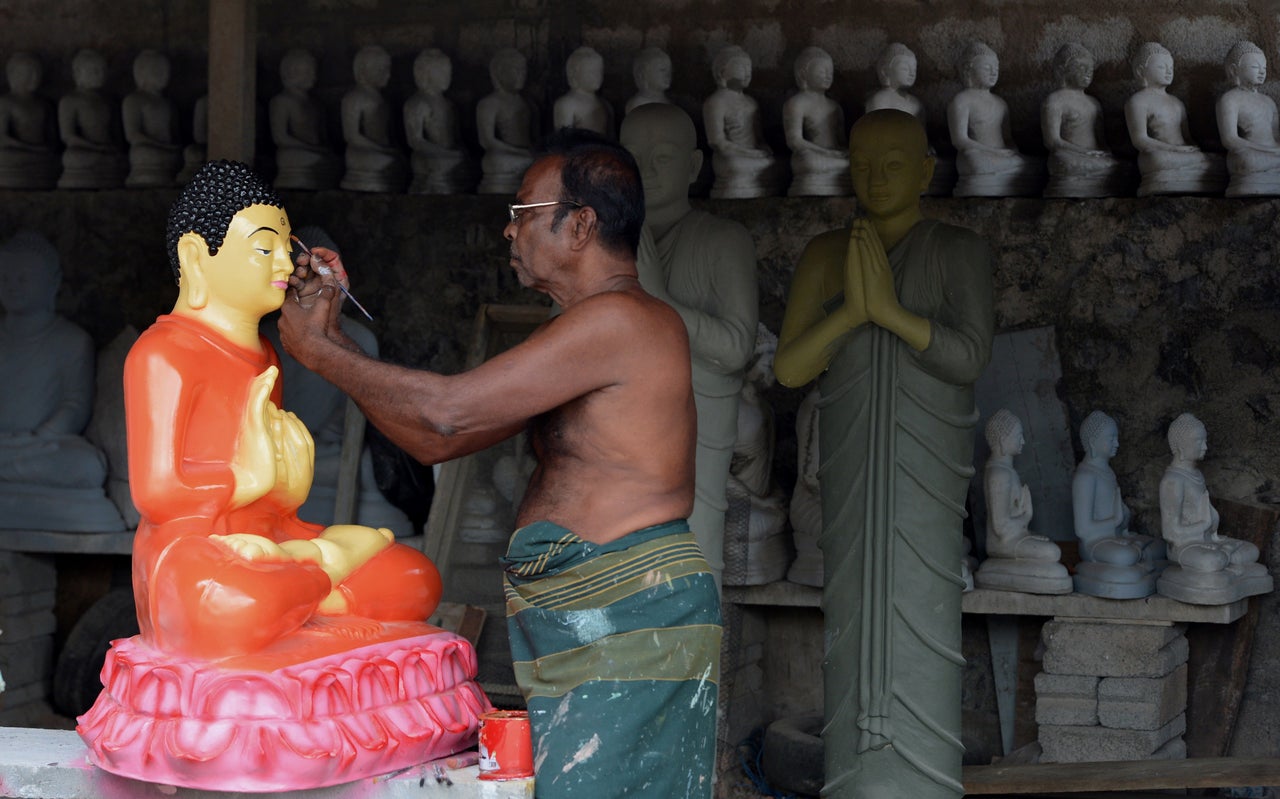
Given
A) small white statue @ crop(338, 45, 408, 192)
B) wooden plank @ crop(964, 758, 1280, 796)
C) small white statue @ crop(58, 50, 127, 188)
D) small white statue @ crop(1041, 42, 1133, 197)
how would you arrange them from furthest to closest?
small white statue @ crop(58, 50, 127, 188), small white statue @ crop(338, 45, 408, 192), small white statue @ crop(1041, 42, 1133, 197), wooden plank @ crop(964, 758, 1280, 796)

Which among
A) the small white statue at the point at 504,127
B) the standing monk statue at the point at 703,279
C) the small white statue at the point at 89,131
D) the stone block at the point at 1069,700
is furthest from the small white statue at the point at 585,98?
the stone block at the point at 1069,700

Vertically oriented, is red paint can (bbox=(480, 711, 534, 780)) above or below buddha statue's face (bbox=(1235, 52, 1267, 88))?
below

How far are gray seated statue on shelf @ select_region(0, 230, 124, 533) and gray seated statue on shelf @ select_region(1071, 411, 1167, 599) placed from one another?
365cm

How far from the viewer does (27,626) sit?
6.82m

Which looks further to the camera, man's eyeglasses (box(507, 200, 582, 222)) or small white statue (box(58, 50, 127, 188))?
small white statue (box(58, 50, 127, 188))

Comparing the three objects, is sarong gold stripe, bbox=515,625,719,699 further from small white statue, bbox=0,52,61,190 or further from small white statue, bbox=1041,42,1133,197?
small white statue, bbox=0,52,61,190

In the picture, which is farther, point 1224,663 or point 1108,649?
point 1224,663

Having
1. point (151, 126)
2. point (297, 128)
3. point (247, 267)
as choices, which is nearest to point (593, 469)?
point (247, 267)

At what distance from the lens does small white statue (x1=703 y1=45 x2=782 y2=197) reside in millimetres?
6371

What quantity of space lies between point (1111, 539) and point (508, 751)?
3325 millimetres

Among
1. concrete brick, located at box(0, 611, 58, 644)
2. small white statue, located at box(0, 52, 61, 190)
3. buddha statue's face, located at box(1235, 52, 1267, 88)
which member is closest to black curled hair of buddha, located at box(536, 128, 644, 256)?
buddha statue's face, located at box(1235, 52, 1267, 88)

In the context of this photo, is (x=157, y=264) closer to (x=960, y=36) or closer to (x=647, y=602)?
(x=960, y=36)

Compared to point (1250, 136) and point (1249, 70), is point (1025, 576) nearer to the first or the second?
point (1250, 136)

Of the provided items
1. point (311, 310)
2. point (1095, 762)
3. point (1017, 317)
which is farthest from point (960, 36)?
point (311, 310)
